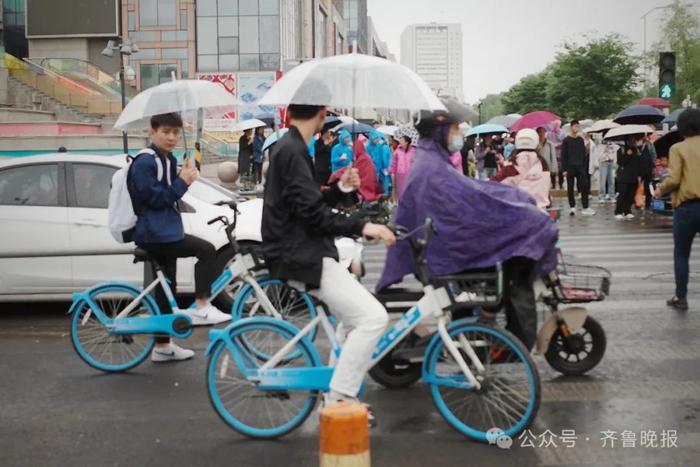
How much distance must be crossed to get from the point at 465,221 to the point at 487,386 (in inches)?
38.2

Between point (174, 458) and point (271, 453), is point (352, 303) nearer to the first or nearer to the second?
point (271, 453)

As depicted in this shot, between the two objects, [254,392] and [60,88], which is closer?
[254,392]

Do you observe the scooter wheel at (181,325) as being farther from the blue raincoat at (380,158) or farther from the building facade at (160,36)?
the building facade at (160,36)

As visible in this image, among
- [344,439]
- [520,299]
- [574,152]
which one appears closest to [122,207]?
[520,299]

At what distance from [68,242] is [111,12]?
57838 mm

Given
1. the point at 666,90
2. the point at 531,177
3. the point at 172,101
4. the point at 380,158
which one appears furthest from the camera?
the point at 380,158

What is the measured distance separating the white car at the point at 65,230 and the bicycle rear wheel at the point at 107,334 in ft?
6.30

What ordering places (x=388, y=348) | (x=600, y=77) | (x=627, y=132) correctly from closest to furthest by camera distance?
(x=388, y=348) < (x=627, y=132) < (x=600, y=77)

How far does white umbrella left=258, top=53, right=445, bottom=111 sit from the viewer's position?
5137 millimetres

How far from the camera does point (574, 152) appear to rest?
20406 mm

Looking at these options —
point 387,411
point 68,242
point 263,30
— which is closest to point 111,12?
point 263,30

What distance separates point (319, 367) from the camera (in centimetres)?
507

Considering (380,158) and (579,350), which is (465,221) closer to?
(579,350)

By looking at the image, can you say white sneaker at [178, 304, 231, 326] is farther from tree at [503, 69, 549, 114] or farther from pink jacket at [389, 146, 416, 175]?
tree at [503, 69, 549, 114]
